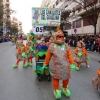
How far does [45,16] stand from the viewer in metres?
9.03

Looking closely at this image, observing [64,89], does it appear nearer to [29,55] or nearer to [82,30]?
[29,55]

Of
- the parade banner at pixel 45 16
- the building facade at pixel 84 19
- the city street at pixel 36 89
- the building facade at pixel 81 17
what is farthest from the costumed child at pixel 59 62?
the building facade at pixel 81 17

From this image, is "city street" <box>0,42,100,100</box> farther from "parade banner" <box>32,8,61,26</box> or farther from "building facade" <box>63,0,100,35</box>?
"building facade" <box>63,0,100,35</box>

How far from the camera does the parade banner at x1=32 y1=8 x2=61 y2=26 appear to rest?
28.8 feet

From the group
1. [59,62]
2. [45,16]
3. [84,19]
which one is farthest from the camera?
[84,19]

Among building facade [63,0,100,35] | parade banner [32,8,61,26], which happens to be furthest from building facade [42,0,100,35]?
parade banner [32,8,61,26]

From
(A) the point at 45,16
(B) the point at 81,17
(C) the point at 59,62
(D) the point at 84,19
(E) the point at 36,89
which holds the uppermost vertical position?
(B) the point at 81,17

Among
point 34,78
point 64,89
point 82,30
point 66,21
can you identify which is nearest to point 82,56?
point 34,78

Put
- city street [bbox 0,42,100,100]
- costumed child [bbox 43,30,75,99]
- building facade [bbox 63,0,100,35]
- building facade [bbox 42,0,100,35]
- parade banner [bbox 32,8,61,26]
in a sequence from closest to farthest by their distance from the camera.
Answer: costumed child [bbox 43,30,75,99], city street [bbox 0,42,100,100], parade banner [bbox 32,8,61,26], building facade [bbox 63,0,100,35], building facade [bbox 42,0,100,35]

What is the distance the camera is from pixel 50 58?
5.34 metres

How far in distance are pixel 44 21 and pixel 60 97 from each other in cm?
473

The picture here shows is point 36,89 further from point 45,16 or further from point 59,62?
point 45,16

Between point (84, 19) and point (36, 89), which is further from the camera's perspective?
point (84, 19)

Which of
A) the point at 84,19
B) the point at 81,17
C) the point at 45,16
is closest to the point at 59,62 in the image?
the point at 45,16
